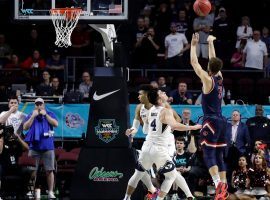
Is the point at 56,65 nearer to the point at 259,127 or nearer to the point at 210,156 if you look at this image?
the point at 259,127

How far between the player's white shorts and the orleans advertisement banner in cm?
219

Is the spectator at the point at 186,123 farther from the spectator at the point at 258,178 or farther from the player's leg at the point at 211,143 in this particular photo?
the player's leg at the point at 211,143

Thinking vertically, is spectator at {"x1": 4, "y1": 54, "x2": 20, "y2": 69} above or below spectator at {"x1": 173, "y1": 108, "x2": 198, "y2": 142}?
above

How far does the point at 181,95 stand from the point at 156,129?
5.54m

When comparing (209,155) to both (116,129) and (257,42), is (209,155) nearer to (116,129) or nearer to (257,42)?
(116,129)

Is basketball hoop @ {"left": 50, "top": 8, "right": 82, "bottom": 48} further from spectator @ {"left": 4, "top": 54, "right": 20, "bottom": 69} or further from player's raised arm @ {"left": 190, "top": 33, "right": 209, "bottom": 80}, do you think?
spectator @ {"left": 4, "top": 54, "right": 20, "bottom": 69}

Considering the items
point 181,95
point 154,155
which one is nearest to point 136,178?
point 154,155

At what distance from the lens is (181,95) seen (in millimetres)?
23531

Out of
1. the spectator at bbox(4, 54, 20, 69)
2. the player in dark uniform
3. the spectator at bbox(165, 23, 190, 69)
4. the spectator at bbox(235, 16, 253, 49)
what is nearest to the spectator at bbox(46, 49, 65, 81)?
the spectator at bbox(4, 54, 20, 69)

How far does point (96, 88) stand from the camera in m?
20.5

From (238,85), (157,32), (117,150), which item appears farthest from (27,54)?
(117,150)

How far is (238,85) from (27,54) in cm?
596

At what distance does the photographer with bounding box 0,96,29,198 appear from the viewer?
20.9 m

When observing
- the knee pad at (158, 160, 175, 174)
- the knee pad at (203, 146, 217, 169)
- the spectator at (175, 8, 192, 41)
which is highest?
the spectator at (175, 8, 192, 41)
